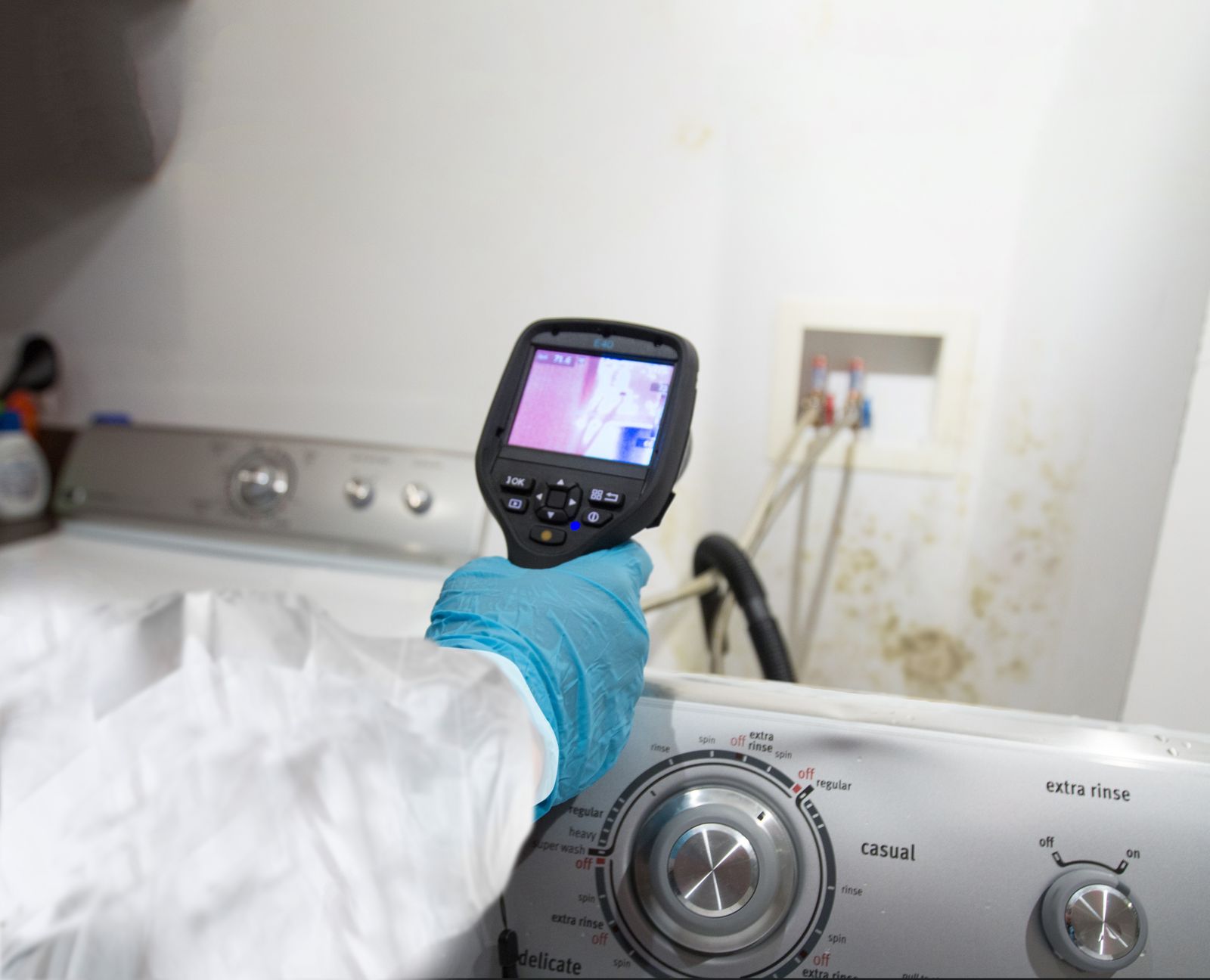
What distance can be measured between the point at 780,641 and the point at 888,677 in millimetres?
202

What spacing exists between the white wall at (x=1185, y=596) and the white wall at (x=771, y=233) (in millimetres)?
23

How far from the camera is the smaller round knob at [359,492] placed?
2.61ft

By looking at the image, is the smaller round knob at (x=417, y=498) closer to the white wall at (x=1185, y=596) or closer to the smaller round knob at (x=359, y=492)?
the smaller round knob at (x=359, y=492)

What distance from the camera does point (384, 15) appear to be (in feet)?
2.05

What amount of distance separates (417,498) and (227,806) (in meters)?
0.50

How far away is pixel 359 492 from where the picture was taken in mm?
798

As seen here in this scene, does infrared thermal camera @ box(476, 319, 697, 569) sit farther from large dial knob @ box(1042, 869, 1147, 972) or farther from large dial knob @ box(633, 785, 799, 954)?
large dial knob @ box(1042, 869, 1147, 972)

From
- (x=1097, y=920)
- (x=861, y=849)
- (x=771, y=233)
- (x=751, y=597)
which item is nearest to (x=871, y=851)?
(x=861, y=849)

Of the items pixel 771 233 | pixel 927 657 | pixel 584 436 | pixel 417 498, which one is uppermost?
pixel 771 233

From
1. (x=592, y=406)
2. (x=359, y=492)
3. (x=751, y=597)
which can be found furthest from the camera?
(x=359, y=492)

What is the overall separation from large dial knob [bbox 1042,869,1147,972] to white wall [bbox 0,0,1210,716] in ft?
0.97

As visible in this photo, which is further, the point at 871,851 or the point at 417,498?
the point at 417,498

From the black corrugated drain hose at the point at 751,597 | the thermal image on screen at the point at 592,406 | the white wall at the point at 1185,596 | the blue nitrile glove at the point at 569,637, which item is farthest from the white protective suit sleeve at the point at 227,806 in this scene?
the white wall at the point at 1185,596

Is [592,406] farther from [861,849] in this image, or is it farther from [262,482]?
[262,482]
